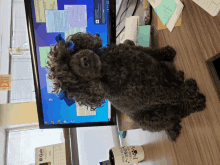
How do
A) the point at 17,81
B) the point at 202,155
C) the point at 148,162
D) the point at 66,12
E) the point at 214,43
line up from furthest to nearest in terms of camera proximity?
the point at 17,81
the point at 148,162
the point at 66,12
the point at 202,155
the point at 214,43

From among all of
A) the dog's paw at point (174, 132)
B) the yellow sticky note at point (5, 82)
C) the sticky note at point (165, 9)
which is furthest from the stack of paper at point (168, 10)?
the yellow sticky note at point (5, 82)

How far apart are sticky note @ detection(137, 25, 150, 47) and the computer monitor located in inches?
8.1

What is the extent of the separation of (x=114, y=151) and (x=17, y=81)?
109cm

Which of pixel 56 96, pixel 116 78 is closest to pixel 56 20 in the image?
pixel 56 96

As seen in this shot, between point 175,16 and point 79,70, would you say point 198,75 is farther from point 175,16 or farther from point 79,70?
point 79,70

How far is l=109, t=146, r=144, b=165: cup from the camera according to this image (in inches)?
35.7

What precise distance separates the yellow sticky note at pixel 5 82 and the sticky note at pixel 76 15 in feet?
2.56

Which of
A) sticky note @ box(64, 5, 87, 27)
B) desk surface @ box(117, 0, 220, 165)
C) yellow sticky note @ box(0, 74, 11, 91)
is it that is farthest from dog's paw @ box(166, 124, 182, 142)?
yellow sticky note @ box(0, 74, 11, 91)

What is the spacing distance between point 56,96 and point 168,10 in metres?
0.90

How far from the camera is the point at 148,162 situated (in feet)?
3.31

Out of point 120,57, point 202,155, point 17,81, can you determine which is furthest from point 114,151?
point 17,81

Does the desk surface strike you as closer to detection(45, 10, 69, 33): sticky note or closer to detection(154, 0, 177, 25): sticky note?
detection(154, 0, 177, 25): sticky note

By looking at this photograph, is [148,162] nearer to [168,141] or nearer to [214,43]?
[168,141]

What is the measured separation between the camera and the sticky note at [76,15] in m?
0.87
